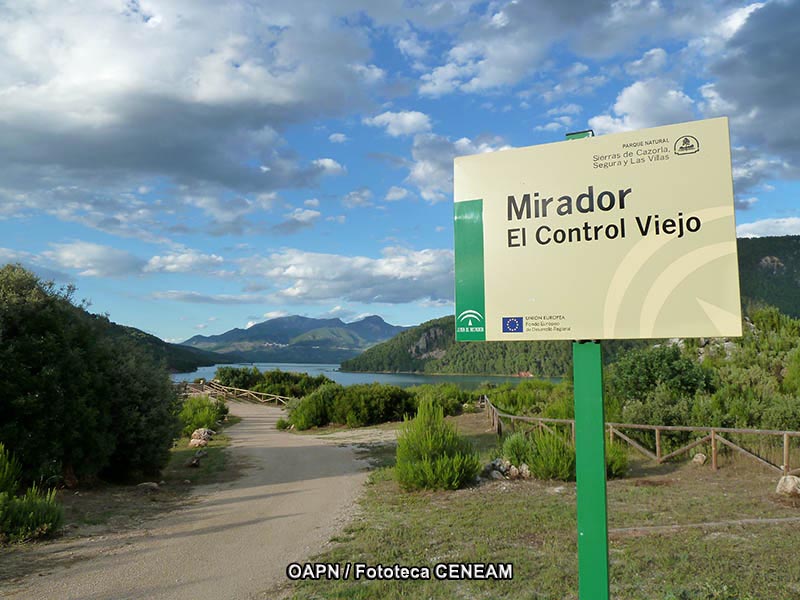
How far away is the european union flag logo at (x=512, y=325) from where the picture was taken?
3100 mm

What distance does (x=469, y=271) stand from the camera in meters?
3.27

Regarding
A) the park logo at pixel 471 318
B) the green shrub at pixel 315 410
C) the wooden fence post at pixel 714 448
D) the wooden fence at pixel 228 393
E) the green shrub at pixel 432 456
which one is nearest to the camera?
the park logo at pixel 471 318

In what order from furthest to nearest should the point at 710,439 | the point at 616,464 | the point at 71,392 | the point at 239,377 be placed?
the point at 239,377
the point at 710,439
the point at 616,464
the point at 71,392

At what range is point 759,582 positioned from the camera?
Result: 174 inches

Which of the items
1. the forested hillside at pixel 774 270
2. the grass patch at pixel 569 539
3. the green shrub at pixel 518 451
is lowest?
the grass patch at pixel 569 539

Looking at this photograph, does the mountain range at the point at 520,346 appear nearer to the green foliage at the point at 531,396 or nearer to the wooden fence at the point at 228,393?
the green foliage at the point at 531,396

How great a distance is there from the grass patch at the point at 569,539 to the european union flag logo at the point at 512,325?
8.08 feet

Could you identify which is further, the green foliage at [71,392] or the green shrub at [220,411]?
the green shrub at [220,411]

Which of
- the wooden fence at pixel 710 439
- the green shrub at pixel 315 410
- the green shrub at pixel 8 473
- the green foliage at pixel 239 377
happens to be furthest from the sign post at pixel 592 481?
the green foliage at pixel 239 377

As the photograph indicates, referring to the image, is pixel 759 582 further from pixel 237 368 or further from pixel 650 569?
pixel 237 368

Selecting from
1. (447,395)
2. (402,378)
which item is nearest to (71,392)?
(447,395)

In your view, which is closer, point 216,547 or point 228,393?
point 216,547

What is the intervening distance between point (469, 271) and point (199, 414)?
20.1m

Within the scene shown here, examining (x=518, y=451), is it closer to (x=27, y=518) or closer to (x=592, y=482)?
(x=592, y=482)
